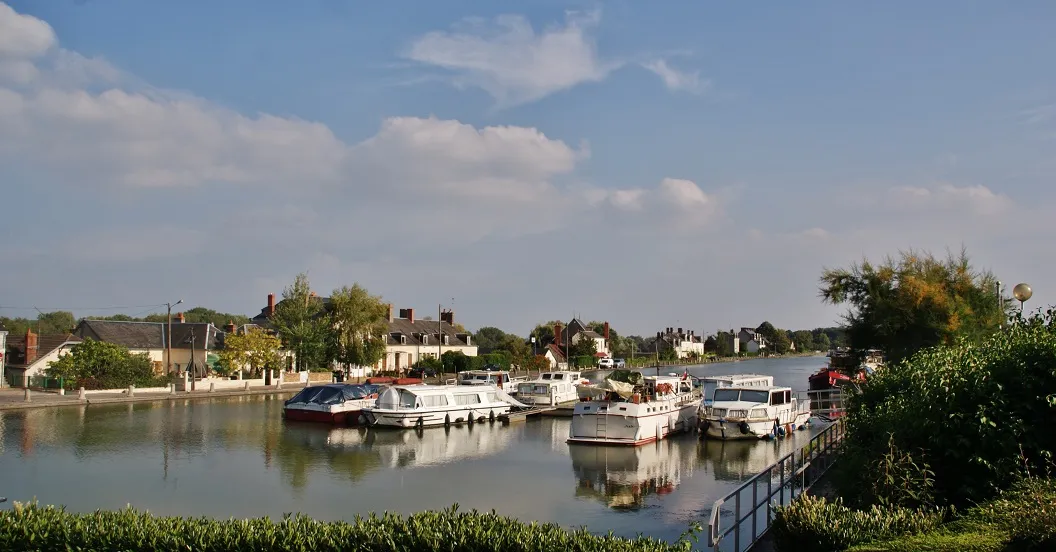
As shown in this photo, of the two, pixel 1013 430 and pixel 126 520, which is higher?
pixel 1013 430

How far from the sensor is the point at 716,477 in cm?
2784

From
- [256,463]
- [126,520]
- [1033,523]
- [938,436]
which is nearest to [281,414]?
[256,463]

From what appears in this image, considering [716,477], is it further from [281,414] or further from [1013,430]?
[281,414]

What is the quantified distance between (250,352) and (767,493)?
2072 inches

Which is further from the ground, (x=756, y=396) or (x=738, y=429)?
(x=756, y=396)

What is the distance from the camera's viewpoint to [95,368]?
5325 cm

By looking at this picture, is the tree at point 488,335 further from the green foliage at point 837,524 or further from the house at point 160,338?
the green foliage at point 837,524

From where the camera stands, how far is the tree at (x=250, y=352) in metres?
62.9

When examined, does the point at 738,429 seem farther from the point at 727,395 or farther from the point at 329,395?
the point at 329,395

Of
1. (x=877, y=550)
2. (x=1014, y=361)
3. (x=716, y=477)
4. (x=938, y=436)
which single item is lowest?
(x=716, y=477)

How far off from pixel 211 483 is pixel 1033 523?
22347 mm

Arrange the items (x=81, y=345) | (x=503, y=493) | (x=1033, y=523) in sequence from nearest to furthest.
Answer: (x=1033, y=523) → (x=503, y=493) → (x=81, y=345)

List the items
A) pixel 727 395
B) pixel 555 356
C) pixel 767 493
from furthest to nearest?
1. pixel 555 356
2. pixel 727 395
3. pixel 767 493

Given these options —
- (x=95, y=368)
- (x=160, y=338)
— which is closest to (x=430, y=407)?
(x=95, y=368)
